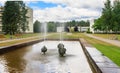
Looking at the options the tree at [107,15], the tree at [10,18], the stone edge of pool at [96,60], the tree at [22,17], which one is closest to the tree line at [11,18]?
the tree at [10,18]

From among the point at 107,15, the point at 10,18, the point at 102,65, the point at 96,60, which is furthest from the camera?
the point at 10,18

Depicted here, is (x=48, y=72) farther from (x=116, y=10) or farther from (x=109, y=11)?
(x=116, y=10)

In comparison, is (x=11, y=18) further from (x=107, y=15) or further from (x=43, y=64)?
(x=43, y=64)

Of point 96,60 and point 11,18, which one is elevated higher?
point 11,18

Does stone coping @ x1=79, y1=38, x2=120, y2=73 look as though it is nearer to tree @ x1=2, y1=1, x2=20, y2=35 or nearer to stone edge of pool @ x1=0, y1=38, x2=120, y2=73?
stone edge of pool @ x1=0, y1=38, x2=120, y2=73

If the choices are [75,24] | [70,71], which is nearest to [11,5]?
[70,71]

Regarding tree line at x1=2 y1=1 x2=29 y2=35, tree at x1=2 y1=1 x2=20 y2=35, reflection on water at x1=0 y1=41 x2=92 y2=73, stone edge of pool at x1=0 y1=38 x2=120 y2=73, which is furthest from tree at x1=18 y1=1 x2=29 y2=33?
reflection on water at x1=0 y1=41 x2=92 y2=73

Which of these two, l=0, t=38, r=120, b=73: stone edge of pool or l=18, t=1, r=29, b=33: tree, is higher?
l=18, t=1, r=29, b=33: tree

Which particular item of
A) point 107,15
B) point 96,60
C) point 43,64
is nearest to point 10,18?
point 107,15

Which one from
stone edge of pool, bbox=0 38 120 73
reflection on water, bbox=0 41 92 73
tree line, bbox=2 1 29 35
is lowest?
reflection on water, bbox=0 41 92 73

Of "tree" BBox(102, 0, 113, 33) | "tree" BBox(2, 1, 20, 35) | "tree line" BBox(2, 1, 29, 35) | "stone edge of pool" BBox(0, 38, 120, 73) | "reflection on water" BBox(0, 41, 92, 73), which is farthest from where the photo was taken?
"tree" BBox(102, 0, 113, 33)

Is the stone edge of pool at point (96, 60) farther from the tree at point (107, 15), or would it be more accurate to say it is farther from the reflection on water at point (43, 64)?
the tree at point (107, 15)

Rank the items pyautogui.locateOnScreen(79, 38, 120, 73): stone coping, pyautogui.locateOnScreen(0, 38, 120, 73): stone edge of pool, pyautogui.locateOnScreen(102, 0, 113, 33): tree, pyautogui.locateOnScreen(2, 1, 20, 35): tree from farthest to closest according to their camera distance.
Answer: pyautogui.locateOnScreen(102, 0, 113, 33): tree → pyautogui.locateOnScreen(2, 1, 20, 35): tree → pyautogui.locateOnScreen(0, 38, 120, 73): stone edge of pool → pyautogui.locateOnScreen(79, 38, 120, 73): stone coping

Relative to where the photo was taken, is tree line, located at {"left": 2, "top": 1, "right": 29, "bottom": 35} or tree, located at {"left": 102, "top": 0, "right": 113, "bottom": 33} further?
tree, located at {"left": 102, "top": 0, "right": 113, "bottom": 33}
